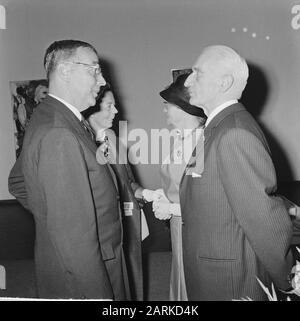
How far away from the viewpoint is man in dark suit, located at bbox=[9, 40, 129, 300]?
107 centimetres

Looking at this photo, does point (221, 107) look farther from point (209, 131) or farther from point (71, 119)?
point (71, 119)

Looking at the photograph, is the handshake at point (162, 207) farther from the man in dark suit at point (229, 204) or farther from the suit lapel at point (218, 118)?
the suit lapel at point (218, 118)

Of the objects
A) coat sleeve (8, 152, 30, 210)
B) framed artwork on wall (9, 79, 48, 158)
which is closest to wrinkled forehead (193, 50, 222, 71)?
coat sleeve (8, 152, 30, 210)

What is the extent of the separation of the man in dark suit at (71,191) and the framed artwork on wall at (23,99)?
151 cm

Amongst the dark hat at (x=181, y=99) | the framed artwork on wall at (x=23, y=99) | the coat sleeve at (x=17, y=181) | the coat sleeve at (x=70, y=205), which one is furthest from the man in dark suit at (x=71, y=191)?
the framed artwork on wall at (x=23, y=99)

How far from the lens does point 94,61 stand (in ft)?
4.31

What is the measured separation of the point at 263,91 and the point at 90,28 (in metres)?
1.41

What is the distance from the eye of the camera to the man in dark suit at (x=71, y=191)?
107cm

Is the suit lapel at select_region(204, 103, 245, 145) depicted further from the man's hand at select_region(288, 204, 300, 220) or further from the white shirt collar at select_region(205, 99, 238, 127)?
the man's hand at select_region(288, 204, 300, 220)

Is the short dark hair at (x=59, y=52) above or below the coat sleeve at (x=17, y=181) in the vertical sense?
above

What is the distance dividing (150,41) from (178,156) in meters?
1.21

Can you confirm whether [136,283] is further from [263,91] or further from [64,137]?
[263,91]

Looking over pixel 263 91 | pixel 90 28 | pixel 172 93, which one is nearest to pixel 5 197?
pixel 90 28

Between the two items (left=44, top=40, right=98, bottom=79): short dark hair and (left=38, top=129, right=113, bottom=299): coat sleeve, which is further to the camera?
(left=44, top=40, right=98, bottom=79): short dark hair
